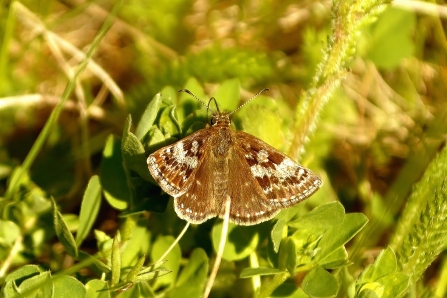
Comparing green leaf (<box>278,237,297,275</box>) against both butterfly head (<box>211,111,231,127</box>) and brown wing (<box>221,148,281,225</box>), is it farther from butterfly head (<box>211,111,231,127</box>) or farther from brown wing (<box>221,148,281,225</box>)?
butterfly head (<box>211,111,231,127</box>)

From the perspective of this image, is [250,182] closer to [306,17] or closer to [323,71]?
[323,71]

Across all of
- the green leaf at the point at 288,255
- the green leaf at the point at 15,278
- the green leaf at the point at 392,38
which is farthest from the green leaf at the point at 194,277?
the green leaf at the point at 392,38

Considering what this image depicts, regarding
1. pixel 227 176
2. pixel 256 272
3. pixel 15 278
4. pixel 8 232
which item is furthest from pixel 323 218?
pixel 8 232

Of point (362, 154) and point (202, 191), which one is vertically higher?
point (202, 191)

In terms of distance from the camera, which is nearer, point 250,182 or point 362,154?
point 250,182

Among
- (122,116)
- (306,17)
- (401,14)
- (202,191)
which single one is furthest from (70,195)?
(401,14)

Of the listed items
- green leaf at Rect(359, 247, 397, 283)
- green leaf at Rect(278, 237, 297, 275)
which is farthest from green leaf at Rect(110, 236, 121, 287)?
green leaf at Rect(359, 247, 397, 283)

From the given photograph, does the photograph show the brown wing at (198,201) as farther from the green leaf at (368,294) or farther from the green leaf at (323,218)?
the green leaf at (368,294)
